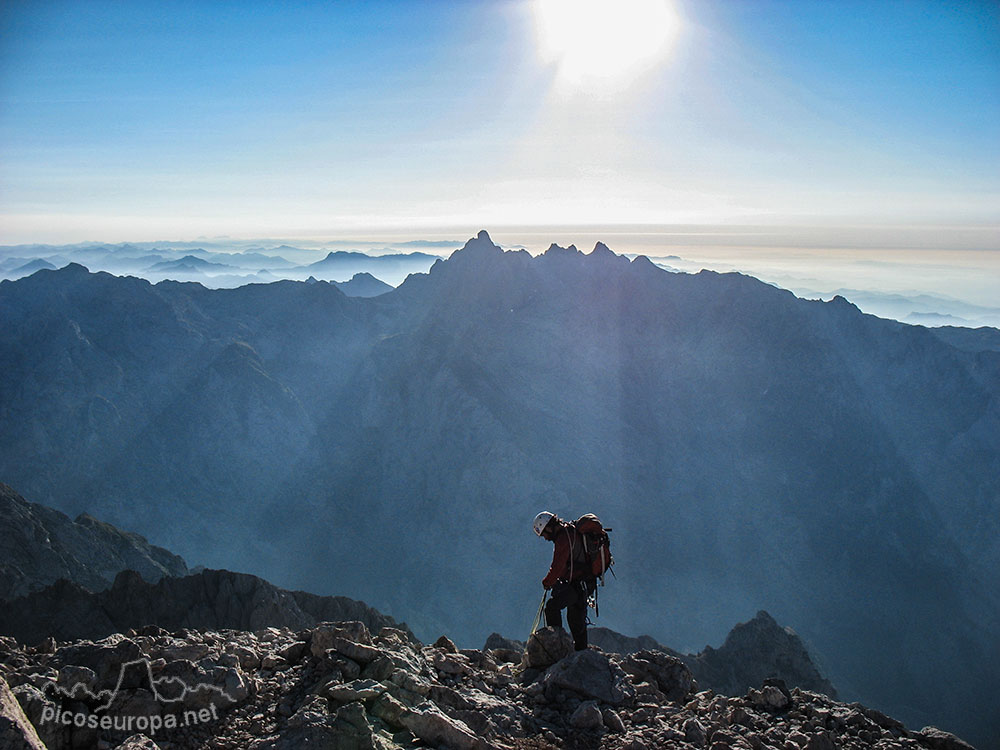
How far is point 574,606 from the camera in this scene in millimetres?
12297

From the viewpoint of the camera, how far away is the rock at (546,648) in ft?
39.0

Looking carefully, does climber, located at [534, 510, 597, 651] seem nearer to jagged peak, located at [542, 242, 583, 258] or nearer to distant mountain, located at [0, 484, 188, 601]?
distant mountain, located at [0, 484, 188, 601]

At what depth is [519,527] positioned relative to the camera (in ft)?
251

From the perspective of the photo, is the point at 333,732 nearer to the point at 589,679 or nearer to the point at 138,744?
the point at 138,744

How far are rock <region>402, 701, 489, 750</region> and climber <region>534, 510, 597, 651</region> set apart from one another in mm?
4037

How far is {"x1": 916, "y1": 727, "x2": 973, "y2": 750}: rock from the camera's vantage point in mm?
9992

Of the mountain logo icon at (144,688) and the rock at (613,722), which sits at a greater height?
the mountain logo icon at (144,688)

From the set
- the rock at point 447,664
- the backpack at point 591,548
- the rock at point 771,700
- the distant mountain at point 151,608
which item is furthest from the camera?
the distant mountain at point 151,608

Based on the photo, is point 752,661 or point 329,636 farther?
point 752,661

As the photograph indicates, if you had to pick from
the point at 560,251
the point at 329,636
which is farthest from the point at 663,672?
the point at 560,251

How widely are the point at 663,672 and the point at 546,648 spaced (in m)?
2.53

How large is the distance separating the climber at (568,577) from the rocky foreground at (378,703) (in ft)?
1.49

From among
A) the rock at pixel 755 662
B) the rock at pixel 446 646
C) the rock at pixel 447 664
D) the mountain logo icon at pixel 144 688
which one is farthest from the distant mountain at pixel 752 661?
the mountain logo icon at pixel 144 688

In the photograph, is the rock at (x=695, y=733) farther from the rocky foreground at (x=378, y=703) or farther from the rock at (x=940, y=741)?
the rock at (x=940, y=741)
